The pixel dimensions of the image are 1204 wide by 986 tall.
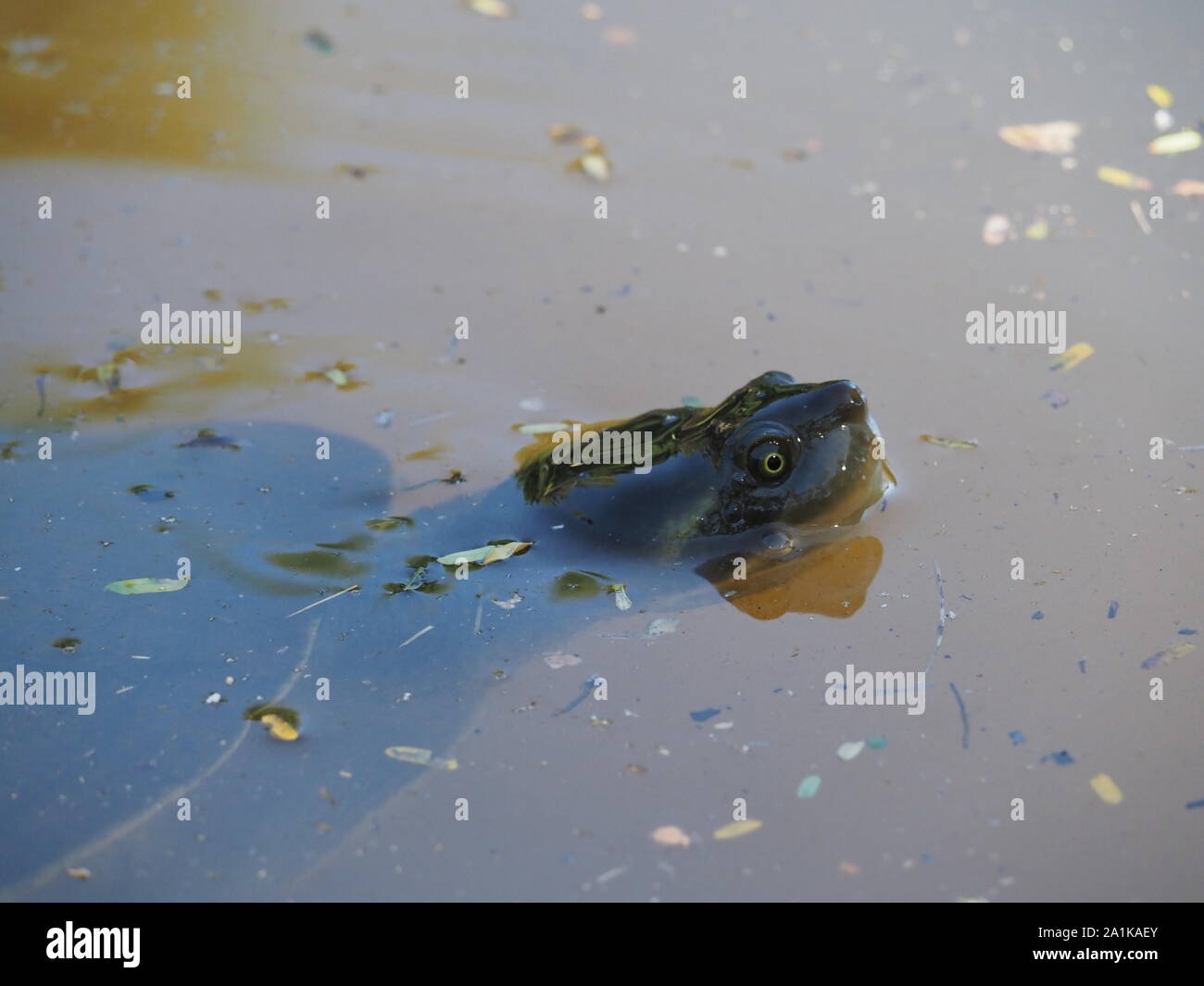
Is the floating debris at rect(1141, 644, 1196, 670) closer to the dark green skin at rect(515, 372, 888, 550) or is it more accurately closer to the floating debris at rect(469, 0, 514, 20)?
the dark green skin at rect(515, 372, 888, 550)

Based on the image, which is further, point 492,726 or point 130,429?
point 130,429

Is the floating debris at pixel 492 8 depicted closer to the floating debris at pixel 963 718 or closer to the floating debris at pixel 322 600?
the floating debris at pixel 322 600

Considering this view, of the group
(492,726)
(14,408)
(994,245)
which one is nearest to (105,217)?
(14,408)

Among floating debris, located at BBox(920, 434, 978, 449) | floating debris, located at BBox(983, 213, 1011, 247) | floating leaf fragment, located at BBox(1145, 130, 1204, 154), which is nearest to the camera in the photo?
floating debris, located at BBox(920, 434, 978, 449)

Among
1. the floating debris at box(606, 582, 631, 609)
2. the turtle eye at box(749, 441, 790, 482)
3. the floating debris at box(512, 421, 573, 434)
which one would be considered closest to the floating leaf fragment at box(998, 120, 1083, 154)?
the floating debris at box(512, 421, 573, 434)

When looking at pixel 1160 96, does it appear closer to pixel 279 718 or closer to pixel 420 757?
pixel 420 757

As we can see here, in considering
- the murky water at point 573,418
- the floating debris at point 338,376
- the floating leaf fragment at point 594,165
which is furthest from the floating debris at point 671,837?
the floating leaf fragment at point 594,165
